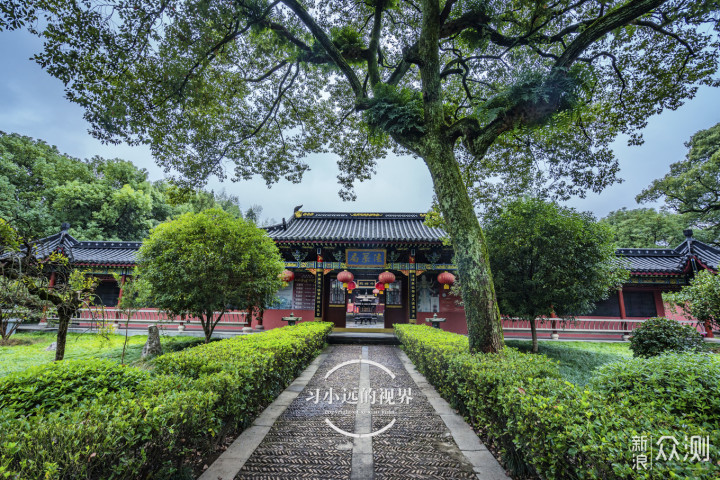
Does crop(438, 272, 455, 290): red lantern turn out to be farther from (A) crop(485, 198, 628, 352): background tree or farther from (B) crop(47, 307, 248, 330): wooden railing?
(B) crop(47, 307, 248, 330): wooden railing

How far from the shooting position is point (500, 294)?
9078mm

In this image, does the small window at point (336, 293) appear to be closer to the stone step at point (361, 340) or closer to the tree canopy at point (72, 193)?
the stone step at point (361, 340)

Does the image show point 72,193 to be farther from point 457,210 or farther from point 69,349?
point 457,210

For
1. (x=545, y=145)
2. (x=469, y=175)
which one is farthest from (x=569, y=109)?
(x=469, y=175)

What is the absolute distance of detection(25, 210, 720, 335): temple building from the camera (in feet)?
42.7

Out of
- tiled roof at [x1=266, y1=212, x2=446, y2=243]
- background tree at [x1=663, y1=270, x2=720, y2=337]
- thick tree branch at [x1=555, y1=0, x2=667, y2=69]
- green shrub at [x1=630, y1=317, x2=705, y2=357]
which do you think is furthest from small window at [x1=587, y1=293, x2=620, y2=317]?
thick tree branch at [x1=555, y1=0, x2=667, y2=69]

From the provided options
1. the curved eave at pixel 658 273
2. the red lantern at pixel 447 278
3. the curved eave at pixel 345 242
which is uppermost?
the curved eave at pixel 345 242

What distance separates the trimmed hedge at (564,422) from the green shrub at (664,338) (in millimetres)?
5665

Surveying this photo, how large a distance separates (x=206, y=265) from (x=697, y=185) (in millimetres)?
26703

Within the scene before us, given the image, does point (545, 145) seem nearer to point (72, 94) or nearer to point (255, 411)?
point (255, 411)

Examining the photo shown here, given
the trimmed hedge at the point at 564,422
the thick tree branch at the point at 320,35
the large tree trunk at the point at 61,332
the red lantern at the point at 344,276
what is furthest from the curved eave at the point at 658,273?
the large tree trunk at the point at 61,332

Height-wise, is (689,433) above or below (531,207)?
below

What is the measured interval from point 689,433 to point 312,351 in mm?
7619

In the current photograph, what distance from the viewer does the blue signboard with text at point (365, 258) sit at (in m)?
13.4
